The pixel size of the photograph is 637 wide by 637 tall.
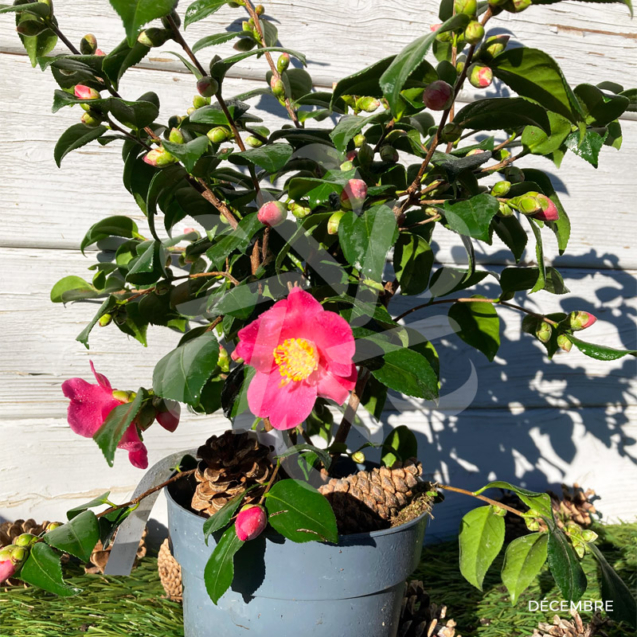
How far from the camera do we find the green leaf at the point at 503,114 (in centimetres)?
47

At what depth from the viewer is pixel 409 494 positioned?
2.15ft

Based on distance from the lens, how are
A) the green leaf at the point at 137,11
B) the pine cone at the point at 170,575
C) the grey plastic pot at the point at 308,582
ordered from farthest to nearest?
the pine cone at the point at 170,575
the grey plastic pot at the point at 308,582
the green leaf at the point at 137,11

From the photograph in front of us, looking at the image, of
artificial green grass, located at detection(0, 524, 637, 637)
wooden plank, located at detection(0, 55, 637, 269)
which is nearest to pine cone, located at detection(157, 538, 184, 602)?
artificial green grass, located at detection(0, 524, 637, 637)

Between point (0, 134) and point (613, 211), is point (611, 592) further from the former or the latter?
point (0, 134)

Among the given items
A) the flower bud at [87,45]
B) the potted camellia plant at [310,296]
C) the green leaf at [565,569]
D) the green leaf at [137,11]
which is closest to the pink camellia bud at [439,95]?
the potted camellia plant at [310,296]

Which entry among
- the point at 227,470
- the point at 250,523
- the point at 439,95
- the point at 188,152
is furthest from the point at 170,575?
the point at 439,95

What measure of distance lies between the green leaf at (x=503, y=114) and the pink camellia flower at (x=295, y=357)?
22cm

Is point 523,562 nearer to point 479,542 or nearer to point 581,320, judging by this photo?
point 479,542

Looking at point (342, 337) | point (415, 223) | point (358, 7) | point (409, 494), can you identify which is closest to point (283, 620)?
point (409, 494)

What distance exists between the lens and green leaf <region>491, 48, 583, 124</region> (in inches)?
16.3

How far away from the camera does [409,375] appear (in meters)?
0.52

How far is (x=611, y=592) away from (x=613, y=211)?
2.54ft

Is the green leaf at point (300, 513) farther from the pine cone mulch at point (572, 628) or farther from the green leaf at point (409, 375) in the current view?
the pine cone mulch at point (572, 628)

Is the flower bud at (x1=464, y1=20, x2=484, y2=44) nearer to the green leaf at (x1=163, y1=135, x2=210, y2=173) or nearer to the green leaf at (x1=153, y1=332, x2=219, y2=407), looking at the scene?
the green leaf at (x1=163, y1=135, x2=210, y2=173)
